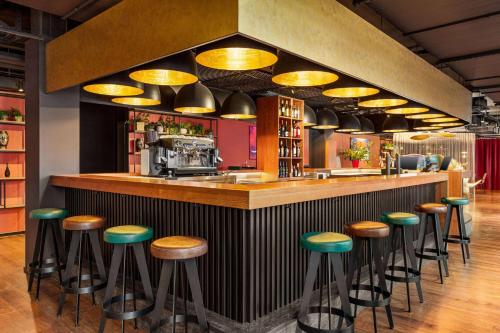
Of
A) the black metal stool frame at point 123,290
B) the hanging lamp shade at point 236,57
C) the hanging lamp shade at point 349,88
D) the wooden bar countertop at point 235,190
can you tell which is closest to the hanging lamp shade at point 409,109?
the hanging lamp shade at point 349,88

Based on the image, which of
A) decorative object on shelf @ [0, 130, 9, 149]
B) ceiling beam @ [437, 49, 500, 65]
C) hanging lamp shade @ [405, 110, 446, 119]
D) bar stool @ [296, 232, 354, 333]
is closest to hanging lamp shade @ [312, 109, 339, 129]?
hanging lamp shade @ [405, 110, 446, 119]

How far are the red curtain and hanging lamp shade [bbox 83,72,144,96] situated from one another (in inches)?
832

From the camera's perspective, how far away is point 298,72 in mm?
3213

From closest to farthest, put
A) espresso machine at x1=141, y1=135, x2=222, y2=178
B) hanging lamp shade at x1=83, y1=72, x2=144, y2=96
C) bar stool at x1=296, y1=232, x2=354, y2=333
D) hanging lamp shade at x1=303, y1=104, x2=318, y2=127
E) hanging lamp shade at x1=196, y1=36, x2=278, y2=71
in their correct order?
bar stool at x1=296, y1=232, x2=354, y2=333, hanging lamp shade at x1=196, y1=36, x2=278, y2=71, hanging lamp shade at x1=83, y1=72, x2=144, y2=96, espresso machine at x1=141, y1=135, x2=222, y2=178, hanging lamp shade at x1=303, y1=104, x2=318, y2=127

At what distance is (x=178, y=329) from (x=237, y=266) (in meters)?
0.69

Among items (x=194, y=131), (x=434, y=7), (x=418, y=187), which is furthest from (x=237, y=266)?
(x=194, y=131)

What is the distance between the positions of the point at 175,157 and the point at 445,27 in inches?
148

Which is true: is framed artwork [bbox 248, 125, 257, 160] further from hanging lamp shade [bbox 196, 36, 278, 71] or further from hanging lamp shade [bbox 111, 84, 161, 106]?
hanging lamp shade [bbox 196, 36, 278, 71]

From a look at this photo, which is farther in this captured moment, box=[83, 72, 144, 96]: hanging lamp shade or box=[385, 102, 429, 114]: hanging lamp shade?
box=[385, 102, 429, 114]: hanging lamp shade

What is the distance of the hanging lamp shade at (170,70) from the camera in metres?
2.83

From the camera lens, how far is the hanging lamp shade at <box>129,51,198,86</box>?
2.83 m

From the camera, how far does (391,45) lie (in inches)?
157

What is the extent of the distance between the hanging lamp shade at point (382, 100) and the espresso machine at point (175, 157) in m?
2.11

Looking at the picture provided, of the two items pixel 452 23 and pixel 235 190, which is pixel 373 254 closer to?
pixel 235 190
